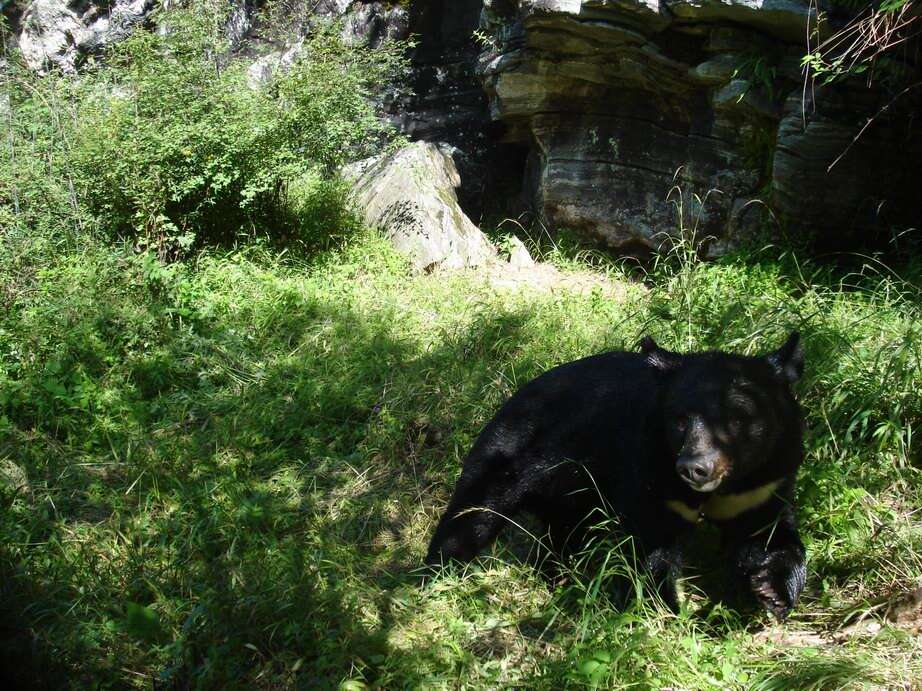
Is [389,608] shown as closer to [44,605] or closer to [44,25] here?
[44,605]

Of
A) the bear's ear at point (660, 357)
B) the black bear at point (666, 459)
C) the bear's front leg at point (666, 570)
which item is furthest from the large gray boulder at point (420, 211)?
the bear's front leg at point (666, 570)

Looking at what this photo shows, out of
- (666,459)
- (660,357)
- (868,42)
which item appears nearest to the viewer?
(666,459)

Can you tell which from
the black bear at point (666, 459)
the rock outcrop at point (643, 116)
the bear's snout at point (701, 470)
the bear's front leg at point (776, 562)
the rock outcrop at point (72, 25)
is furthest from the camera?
the rock outcrop at point (72, 25)

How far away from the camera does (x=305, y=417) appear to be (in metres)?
5.68

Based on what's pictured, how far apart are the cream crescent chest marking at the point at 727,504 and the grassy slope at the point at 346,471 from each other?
1.33 ft

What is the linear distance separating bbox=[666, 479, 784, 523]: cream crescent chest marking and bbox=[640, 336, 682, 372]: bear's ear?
22.4 inches

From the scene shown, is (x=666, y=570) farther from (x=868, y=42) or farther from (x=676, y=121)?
(x=676, y=121)

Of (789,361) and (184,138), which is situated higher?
(184,138)

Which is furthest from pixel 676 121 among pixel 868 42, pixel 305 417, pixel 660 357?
pixel 660 357

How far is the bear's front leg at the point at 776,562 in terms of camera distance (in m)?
3.50

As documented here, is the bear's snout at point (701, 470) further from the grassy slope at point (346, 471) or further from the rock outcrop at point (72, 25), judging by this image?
the rock outcrop at point (72, 25)

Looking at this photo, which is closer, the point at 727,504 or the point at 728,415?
the point at 728,415

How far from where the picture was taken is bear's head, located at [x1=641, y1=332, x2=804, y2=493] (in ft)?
10.8

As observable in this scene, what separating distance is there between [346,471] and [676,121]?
16.8ft
